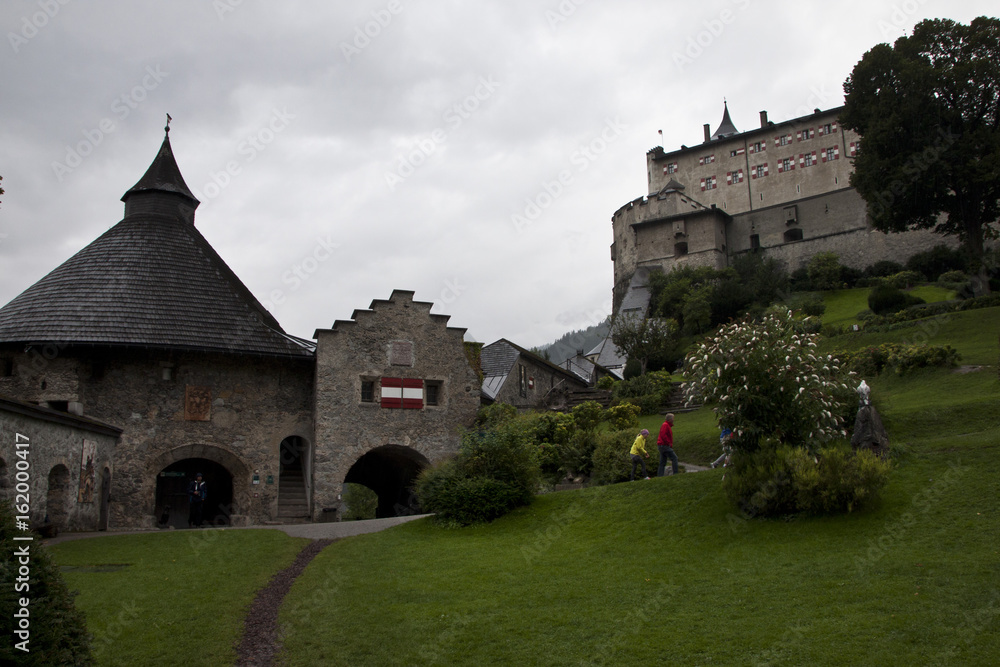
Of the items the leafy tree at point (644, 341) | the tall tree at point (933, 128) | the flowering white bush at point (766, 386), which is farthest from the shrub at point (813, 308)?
the flowering white bush at point (766, 386)

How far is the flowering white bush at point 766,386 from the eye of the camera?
14.1 m

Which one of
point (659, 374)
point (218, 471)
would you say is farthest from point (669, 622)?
point (659, 374)

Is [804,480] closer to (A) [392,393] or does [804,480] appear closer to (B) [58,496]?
(A) [392,393]

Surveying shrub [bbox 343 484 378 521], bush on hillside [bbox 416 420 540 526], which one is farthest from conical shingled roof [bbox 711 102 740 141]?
bush on hillside [bbox 416 420 540 526]

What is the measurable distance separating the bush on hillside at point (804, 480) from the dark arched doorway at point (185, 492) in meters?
19.1

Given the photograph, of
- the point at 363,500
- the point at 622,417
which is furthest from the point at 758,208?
the point at 622,417

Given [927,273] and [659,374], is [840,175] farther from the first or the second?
[659,374]

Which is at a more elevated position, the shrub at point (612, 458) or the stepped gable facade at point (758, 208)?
the stepped gable facade at point (758, 208)

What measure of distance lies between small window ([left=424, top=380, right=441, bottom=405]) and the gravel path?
545 inches

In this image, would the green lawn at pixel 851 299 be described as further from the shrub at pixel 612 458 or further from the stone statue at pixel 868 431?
the stone statue at pixel 868 431

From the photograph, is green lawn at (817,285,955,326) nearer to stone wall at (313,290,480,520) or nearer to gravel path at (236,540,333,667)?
stone wall at (313,290,480,520)

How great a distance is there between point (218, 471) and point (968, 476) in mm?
24281

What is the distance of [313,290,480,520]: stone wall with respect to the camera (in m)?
25.6

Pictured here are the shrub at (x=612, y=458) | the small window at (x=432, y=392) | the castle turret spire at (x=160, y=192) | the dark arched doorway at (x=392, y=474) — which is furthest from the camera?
the castle turret spire at (x=160, y=192)
